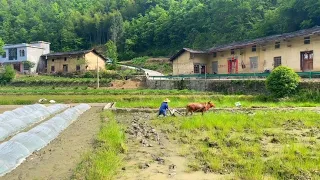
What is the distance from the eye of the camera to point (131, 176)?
253 inches

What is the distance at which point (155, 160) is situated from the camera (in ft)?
25.1

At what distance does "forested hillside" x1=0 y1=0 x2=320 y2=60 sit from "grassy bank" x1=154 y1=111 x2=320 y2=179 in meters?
29.7

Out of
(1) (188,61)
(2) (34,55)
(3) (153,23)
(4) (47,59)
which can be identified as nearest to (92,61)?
(4) (47,59)

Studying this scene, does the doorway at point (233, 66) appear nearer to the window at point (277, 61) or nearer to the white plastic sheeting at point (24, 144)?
the window at point (277, 61)

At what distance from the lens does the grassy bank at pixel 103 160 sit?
602 centimetres

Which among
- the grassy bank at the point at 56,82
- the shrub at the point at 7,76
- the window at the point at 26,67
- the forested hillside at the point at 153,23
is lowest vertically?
the grassy bank at the point at 56,82

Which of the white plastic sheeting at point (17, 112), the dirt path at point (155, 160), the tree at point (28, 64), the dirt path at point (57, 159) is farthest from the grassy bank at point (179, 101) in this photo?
the tree at point (28, 64)

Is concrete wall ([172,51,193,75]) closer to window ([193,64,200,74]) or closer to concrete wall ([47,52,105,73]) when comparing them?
window ([193,64,200,74])

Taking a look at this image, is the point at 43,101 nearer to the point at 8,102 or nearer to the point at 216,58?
the point at 8,102

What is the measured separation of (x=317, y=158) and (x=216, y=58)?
29.4 meters

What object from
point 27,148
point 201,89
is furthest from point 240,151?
point 201,89

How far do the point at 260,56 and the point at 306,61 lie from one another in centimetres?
496

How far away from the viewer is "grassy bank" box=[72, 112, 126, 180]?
602 centimetres

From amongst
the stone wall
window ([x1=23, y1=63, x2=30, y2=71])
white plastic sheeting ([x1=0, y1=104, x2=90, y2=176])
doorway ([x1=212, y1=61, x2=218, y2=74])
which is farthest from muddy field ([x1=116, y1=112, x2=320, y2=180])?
window ([x1=23, y1=63, x2=30, y2=71])
